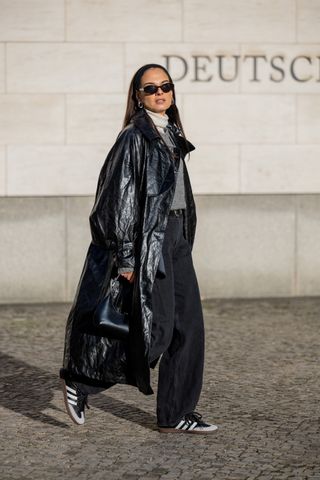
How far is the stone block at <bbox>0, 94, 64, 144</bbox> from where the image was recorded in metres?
9.84

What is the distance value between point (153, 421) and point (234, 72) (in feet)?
15.7

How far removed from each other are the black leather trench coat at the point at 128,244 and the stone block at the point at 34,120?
14.4ft

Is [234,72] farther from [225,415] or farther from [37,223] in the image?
[225,415]

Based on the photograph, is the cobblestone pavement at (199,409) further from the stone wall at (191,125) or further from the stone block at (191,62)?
the stone block at (191,62)

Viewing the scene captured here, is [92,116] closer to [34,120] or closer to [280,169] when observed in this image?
[34,120]

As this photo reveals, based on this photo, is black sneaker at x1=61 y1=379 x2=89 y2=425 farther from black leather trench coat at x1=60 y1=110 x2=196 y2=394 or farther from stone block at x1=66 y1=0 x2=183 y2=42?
stone block at x1=66 y1=0 x2=183 y2=42

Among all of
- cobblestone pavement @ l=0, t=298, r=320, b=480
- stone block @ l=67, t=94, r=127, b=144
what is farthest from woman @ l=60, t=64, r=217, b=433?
stone block @ l=67, t=94, r=127, b=144

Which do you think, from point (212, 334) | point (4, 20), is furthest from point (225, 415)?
point (4, 20)

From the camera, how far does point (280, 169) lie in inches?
399

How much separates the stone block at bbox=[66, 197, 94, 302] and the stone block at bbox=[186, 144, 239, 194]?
0.93m

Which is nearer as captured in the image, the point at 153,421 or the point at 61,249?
the point at 153,421

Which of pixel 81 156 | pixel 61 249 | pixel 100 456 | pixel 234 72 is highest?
pixel 234 72

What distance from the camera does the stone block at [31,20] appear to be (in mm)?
9828

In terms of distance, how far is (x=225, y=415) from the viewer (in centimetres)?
605
